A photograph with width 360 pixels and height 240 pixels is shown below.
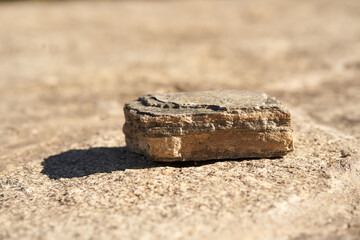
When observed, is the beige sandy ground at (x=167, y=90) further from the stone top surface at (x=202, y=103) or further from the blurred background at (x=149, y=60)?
the stone top surface at (x=202, y=103)

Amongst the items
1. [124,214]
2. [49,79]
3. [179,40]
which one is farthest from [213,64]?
[124,214]

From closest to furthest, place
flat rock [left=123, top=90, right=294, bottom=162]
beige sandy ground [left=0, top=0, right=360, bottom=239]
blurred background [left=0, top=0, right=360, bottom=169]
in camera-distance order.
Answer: beige sandy ground [left=0, top=0, right=360, bottom=239] < flat rock [left=123, top=90, right=294, bottom=162] < blurred background [left=0, top=0, right=360, bottom=169]

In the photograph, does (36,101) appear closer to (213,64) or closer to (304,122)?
(213,64)

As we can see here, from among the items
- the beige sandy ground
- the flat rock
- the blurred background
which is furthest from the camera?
the blurred background

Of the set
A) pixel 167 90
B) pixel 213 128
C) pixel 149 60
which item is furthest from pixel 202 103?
pixel 149 60

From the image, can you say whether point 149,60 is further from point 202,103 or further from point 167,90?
point 202,103

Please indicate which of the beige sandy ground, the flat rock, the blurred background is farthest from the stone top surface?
the blurred background

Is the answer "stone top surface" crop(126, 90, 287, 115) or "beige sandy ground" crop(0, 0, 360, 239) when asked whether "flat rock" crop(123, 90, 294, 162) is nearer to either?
"stone top surface" crop(126, 90, 287, 115)
